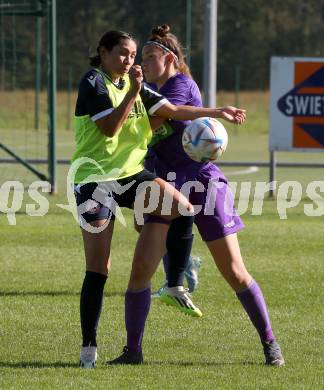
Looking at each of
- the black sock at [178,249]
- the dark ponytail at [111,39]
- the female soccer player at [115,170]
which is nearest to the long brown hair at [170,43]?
the female soccer player at [115,170]

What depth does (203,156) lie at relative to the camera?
281 inches

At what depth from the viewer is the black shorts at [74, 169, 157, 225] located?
6.85 meters

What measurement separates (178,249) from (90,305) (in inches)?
69.8

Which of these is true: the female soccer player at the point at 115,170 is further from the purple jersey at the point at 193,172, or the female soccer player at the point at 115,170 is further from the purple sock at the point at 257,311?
the purple sock at the point at 257,311

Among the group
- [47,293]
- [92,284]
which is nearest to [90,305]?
[92,284]

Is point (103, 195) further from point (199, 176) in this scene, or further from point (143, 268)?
point (199, 176)

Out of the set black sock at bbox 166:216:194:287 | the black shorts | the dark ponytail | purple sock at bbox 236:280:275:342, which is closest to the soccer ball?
the black shorts

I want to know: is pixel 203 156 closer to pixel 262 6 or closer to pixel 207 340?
pixel 207 340

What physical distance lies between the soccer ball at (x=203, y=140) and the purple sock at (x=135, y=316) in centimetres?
92

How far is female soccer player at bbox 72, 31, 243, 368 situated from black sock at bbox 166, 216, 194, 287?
52.3 inches

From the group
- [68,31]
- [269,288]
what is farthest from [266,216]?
[68,31]

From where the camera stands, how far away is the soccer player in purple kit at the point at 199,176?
7.03 metres

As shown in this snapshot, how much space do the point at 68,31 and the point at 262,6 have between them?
A: 17796mm

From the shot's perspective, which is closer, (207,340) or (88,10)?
(207,340)
